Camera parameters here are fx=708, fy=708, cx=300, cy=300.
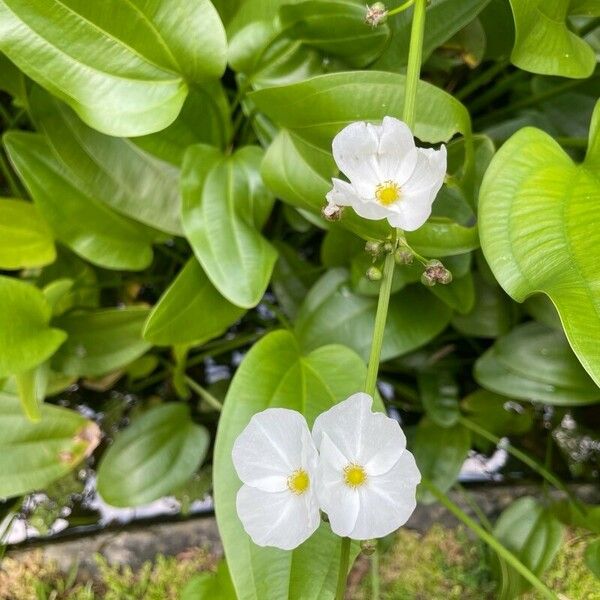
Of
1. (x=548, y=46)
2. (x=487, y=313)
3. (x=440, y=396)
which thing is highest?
(x=548, y=46)

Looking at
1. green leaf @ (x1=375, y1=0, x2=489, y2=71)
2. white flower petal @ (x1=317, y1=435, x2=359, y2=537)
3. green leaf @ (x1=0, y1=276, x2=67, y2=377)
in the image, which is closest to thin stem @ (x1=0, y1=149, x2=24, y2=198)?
green leaf @ (x1=0, y1=276, x2=67, y2=377)

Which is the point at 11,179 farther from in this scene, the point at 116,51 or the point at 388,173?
the point at 388,173

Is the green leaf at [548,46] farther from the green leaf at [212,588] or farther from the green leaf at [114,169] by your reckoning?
the green leaf at [212,588]

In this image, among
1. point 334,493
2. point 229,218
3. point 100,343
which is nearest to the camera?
point 334,493

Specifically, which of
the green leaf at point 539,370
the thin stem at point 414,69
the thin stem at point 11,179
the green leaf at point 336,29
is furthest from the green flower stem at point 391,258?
the thin stem at point 11,179

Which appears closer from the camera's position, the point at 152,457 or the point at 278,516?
the point at 278,516

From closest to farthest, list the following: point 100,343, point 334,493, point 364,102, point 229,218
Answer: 1. point 334,493
2. point 364,102
3. point 229,218
4. point 100,343

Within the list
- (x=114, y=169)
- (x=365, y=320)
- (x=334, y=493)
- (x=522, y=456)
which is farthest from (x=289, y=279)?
(x=334, y=493)
